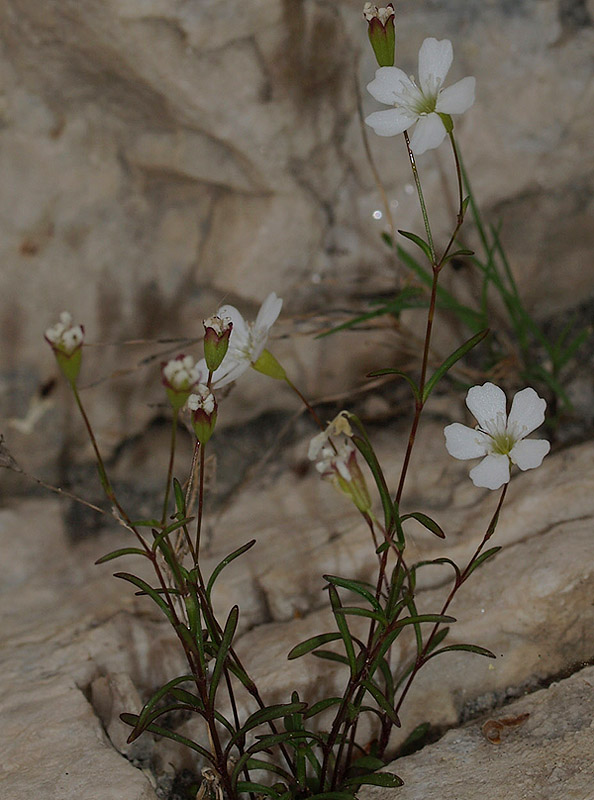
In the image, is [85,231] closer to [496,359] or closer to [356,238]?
[356,238]

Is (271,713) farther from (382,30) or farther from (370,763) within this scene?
(382,30)

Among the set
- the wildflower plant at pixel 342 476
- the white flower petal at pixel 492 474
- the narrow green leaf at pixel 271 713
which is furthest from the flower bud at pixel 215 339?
the narrow green leaf at pixel 271 713

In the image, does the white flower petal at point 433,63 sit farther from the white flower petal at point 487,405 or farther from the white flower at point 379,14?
the white flower petal at point 487,405

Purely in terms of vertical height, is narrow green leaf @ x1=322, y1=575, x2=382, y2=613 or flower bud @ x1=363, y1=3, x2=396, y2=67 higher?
flower bud @ x1=363, y1=3, x2=396, y2=67

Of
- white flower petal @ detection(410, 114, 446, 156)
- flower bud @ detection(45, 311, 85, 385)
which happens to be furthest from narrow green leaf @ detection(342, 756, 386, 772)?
white flower petal @ detection(410, 114, 446, 156)

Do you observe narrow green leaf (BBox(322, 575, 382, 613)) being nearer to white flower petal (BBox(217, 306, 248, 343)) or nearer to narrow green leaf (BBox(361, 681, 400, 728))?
narrow green leaf (BBox(361, 681, 400, 728))

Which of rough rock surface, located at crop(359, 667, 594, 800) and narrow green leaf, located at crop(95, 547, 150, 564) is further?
rough rock surface, located at crop(359, 667, 594, 800)

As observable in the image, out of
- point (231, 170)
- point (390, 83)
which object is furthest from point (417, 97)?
point (231, 170)
